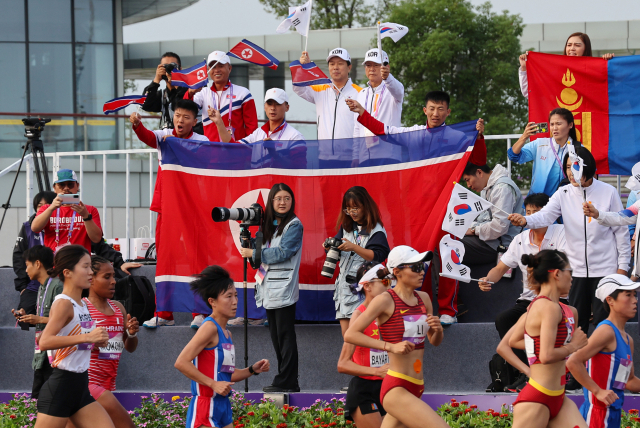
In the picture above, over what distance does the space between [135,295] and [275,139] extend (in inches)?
86.0

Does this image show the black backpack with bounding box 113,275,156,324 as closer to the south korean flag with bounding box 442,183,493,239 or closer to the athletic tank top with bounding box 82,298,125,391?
the athletic tank top with bounding box 82,298,125,391

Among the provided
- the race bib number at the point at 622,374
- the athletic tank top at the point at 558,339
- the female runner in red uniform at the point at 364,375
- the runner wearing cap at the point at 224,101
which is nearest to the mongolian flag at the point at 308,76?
the runner wearing cap at the point at 224,101

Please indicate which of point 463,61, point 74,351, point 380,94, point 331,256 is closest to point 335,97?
point 380,94

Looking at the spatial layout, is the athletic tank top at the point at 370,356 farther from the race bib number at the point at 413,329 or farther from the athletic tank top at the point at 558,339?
the athletic tank top at the point at 558,339

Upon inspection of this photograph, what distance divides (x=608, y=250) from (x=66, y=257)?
4435 millimetres

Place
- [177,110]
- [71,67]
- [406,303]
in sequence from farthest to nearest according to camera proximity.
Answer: [71,67] → [177,110] → [406,303]

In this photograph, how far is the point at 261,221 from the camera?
24.0ft

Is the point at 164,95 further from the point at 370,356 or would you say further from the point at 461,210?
the point at 370,356

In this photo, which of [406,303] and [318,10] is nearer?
[406,303]

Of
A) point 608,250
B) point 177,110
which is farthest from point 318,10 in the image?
point 608,250

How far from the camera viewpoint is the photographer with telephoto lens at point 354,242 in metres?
7.05

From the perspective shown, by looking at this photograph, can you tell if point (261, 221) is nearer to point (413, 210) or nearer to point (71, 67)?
point (413, 210)

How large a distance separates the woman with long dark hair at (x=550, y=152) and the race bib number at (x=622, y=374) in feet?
8.24

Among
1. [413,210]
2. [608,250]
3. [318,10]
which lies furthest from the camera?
[318,10]
